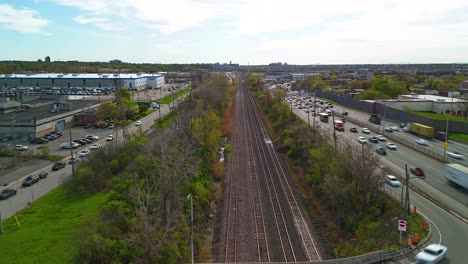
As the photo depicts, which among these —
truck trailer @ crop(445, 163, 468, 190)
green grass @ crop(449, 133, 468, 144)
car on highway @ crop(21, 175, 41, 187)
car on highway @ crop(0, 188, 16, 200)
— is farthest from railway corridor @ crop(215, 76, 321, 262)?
green grass @ crop(449, 133, 468, 144)

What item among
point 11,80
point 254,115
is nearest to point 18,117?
point 254,115

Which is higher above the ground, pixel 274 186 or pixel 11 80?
pixel 11 80

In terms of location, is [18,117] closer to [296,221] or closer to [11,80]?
[296,221]

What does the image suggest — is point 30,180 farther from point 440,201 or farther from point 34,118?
point 440,201

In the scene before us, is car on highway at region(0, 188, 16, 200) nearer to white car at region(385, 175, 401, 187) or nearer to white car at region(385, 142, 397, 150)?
white car at region(385, 175, 401, 187)

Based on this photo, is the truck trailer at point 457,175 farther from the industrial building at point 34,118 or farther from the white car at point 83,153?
the industrial building at point 34,118

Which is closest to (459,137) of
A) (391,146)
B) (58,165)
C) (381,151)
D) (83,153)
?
(391,146)
